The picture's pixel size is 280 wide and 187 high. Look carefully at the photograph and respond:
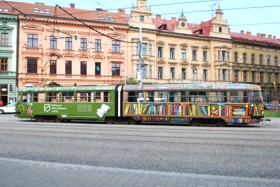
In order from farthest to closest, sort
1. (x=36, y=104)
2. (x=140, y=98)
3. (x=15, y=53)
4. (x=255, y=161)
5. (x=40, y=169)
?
(x=15, y=53) < (x=36, y=104) < (x=140, y=98) < (x=255, y=161) < (x=40, y=169)

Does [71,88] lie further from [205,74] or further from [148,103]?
[205,74]

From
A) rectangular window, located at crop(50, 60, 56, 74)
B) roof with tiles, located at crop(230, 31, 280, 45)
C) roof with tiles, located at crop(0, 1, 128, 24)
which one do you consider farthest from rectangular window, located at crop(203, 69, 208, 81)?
rectangular window, located at crop(50, 60, 56, 74)

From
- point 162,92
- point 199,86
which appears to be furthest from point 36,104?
point 199,86

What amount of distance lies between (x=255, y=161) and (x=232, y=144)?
2.87 meters

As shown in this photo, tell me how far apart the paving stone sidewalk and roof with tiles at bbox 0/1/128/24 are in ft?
117

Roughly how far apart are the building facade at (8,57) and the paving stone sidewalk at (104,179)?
113 ft

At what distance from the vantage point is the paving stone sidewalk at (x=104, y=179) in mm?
5609

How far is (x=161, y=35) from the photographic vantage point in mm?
46938

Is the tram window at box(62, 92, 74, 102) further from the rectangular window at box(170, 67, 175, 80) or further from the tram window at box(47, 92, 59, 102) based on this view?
the rectangular window at box(170, 67, 175, 80)

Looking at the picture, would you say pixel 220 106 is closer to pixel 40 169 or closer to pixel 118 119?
pixel 118 119

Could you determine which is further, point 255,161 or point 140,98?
point 140,98

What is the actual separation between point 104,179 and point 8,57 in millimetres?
36937

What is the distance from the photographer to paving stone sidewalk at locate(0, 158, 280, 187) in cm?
561

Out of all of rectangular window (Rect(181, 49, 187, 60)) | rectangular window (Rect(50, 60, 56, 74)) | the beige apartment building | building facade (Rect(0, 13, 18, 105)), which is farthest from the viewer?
rectangular window (Rect(181, 49, 187, 60))
